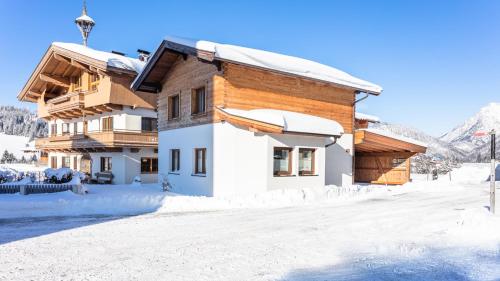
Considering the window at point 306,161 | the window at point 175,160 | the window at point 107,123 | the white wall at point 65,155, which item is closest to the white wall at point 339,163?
the window at point 306,161

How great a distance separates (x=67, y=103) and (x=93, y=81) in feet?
9.73

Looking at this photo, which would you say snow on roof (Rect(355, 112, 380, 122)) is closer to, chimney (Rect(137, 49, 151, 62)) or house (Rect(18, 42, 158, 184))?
house (Rect(18, 42, 158, 184))

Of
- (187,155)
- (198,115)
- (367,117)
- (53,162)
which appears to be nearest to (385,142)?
(367,117)

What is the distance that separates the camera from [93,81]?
2870 centimetres

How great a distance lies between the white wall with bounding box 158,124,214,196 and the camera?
664 inches

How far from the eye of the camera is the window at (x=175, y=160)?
1989 cm

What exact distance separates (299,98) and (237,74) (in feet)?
12.9

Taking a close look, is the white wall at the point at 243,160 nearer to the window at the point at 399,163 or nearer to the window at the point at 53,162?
the window at the point at 399,163

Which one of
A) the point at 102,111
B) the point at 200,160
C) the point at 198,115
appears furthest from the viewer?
the point at 102,111

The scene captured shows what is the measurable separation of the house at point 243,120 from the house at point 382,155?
133 cm

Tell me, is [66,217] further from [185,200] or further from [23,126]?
[23,126]

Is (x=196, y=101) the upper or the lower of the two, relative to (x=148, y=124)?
upper

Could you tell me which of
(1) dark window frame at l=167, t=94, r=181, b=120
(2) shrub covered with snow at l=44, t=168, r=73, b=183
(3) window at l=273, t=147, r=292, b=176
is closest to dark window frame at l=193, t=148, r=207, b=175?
(1) dark window frame at l=167, t=94, r=181, b=120

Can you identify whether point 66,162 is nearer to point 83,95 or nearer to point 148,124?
point 83,95
